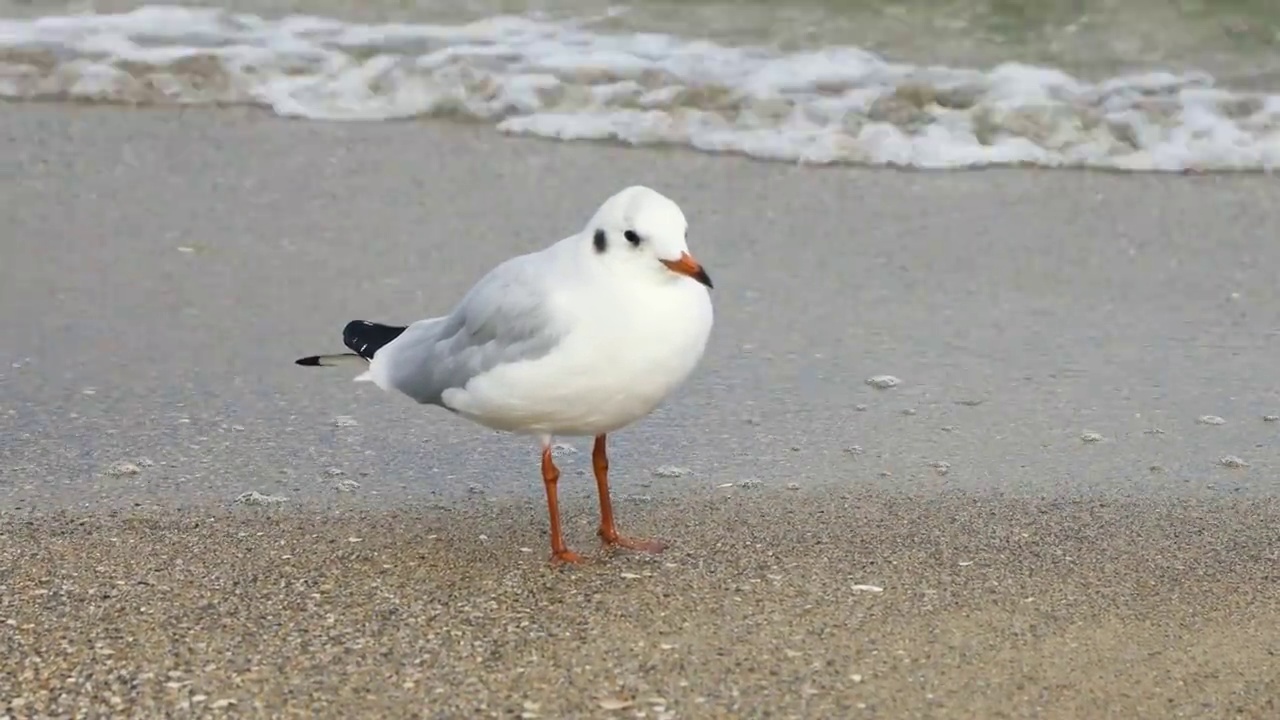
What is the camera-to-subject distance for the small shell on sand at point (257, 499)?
362 centimetres

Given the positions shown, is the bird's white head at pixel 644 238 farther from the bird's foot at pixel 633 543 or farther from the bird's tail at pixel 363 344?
the bird's tail at pixel 363 344

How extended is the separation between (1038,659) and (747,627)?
→ 19.0 inches

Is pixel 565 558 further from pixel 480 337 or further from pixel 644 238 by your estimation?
pixel 644 238

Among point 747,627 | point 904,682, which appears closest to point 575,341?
point 747,627

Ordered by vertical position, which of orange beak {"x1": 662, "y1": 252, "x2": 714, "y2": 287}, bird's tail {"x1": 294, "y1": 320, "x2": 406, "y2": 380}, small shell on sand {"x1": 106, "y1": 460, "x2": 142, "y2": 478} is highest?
orange beak {"x1": 662, "y1": 252, "x2": 714, "y2": 287}

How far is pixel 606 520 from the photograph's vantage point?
11.5 feet

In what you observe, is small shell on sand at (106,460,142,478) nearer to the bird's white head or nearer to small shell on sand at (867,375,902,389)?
the bird's white head

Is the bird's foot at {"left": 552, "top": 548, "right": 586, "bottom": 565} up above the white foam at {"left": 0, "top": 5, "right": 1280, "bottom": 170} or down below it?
below

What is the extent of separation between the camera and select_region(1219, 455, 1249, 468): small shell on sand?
3.88m

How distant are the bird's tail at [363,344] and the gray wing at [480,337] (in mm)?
39

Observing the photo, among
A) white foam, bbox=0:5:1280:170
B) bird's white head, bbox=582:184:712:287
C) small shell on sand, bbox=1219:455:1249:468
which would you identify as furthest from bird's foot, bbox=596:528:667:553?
white foam, bbox=0:5:1280:170

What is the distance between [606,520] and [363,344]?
715mm

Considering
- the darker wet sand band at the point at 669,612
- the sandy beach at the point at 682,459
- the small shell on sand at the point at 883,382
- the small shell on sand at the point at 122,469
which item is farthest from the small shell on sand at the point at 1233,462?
the small shell on sand at the point at 122,469

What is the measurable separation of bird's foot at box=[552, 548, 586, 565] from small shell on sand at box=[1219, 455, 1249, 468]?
1506 millimetres
